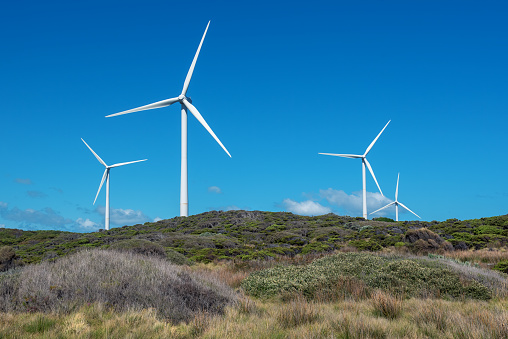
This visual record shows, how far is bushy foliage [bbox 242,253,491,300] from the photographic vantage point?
40.6 feet

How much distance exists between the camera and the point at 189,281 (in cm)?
1183

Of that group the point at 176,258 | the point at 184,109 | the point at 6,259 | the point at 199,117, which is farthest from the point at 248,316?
the point at 184,109

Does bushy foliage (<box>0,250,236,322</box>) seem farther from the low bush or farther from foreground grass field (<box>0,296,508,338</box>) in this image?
the low bush

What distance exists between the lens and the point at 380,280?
13.2 m

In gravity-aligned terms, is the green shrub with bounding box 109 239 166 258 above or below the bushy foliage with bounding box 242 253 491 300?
above

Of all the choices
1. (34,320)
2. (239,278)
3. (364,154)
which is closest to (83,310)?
(34,320)

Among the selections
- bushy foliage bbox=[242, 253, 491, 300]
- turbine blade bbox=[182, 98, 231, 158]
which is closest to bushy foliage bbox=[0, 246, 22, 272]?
bushy foliage bbox=[242, 253, 491, 300]

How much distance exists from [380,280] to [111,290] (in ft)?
29.7

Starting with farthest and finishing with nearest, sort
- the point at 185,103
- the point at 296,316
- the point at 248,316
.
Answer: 1. the point at 185,103
2. the point at 248,316
3. the point at 296,316

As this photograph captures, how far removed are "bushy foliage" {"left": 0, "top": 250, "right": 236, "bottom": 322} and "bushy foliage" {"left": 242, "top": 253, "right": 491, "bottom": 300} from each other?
85.2 inches

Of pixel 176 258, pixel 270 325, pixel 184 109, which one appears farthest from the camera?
pixel 184 109

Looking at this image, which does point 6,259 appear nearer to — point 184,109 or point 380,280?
point 380,280

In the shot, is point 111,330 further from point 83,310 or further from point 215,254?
point 215,254

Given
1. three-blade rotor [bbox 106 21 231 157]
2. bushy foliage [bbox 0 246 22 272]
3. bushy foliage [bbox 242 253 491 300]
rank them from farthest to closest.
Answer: three-blade rotor [bbox 106 21 231 157]
bushy foliage [bbox 0 246 22 272]
bushy foliage [bbox 242 253 491 300]
